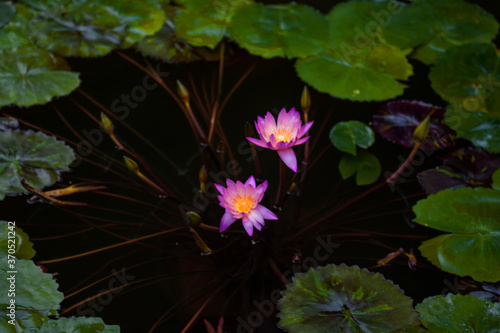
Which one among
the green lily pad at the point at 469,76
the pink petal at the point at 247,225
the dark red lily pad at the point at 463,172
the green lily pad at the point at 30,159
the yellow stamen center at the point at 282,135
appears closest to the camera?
the pink petal at the point at 247,225

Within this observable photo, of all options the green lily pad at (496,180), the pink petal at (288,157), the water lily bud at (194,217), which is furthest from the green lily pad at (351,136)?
the water lily bud at (194,217)

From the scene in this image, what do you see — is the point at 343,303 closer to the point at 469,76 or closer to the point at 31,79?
the point at 469,76

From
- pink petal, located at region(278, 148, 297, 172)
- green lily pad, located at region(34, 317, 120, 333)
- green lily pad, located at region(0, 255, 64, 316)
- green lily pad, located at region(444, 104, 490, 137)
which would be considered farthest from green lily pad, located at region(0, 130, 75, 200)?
green lily pad, located at region(444, 104, 490, 137)

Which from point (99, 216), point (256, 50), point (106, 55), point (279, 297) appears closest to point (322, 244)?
point (279, 297)

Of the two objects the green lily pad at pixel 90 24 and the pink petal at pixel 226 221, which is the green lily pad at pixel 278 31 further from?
the pink petal at pixel 226 221

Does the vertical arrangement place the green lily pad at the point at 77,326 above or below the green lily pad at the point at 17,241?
below

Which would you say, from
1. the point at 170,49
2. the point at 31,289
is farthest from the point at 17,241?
the point at 170,49

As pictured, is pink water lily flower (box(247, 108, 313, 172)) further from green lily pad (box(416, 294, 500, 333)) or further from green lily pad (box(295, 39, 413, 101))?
green lily pad (box(295, 39, 413, 101))
